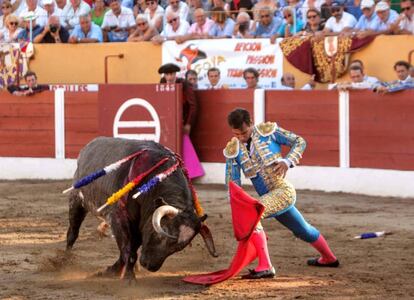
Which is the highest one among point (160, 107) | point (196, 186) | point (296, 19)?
point (296, 19)

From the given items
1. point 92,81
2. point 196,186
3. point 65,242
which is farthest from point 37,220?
point 92,81

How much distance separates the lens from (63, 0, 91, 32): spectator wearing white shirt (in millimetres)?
13508

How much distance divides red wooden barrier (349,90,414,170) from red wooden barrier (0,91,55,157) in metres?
3.90

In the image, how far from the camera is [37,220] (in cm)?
902

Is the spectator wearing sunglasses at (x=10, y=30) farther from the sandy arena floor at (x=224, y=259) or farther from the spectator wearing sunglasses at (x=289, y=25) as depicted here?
the sandy arena floor at (x=224, y=259)

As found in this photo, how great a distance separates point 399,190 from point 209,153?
7.86 ft

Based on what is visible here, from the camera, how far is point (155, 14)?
42.2 ft

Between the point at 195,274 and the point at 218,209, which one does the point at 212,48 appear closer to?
the point at 218,209

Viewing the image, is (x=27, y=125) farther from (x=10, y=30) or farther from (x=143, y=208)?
(x=143, y=208)

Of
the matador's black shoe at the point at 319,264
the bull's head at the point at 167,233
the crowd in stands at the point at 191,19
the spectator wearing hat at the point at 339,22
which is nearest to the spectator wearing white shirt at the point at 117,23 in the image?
the crowd in stands at the point at 191,19

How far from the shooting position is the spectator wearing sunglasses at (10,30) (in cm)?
1382

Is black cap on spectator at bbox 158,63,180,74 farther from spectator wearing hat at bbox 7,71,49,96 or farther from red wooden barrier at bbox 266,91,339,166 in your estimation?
spectator wearing hat at bbox 7,71,49,96

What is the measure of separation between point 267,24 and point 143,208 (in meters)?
5.94

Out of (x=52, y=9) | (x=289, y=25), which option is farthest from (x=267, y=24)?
(x=52, y=9)
